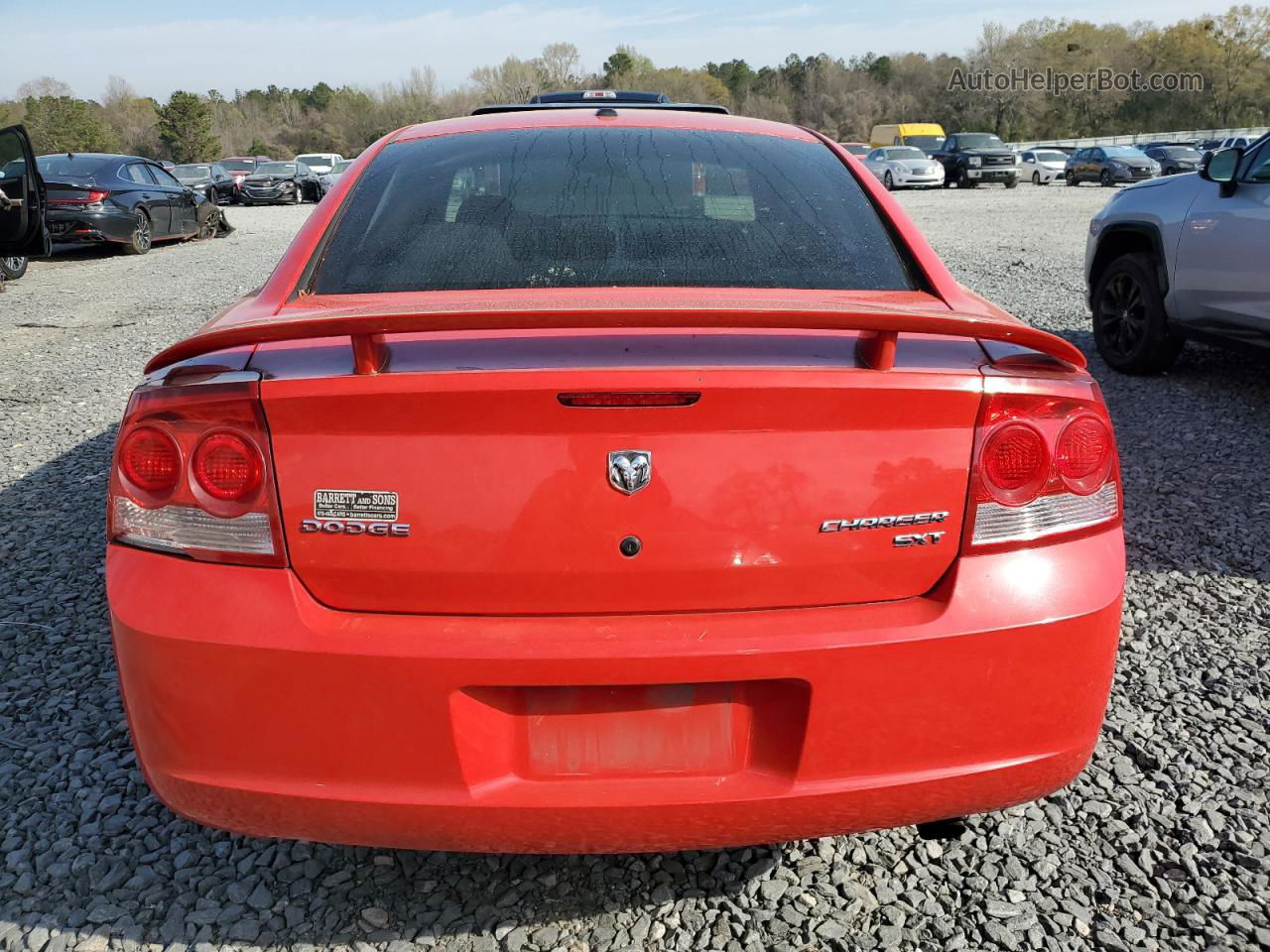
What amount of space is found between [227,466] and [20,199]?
9.36 m

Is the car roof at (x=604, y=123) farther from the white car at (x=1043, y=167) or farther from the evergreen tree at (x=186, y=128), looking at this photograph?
the evergreen tree at (x=186, y=128)

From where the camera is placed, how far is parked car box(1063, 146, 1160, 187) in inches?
1340

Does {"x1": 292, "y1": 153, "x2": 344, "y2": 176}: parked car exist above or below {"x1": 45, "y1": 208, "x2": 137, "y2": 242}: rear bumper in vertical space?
above

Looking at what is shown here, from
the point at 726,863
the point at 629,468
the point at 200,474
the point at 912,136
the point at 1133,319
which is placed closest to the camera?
the point at 629,468

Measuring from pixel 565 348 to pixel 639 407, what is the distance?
0.19 meters

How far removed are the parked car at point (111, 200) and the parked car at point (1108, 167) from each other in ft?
97.0

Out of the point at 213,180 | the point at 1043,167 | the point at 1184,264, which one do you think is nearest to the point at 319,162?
the point at 213,180

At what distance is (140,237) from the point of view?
16.2 metres

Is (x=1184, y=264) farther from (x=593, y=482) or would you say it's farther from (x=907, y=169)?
(x=907, y=169)

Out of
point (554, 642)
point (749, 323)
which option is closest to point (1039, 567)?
point (749, 323)

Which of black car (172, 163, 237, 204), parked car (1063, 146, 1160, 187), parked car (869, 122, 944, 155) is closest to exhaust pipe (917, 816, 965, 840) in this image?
black car (172, 163, 237, 204)

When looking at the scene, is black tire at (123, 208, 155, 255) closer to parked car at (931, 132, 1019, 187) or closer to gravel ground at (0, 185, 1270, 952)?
gravel ground at (0, 185, 1270, 952)

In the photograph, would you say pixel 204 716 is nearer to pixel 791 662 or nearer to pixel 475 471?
pixel 475 471

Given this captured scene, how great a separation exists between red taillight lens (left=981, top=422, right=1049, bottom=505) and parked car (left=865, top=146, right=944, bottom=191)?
111 feet
